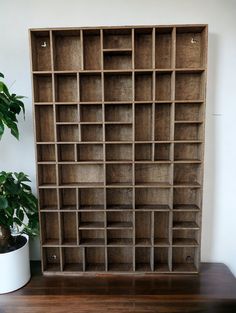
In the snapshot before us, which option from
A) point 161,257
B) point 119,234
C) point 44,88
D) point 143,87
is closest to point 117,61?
point 143,87

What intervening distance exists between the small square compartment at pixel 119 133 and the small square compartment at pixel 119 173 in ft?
0.74

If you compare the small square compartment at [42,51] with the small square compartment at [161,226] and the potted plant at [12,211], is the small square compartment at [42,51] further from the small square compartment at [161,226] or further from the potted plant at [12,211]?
the small square compartment at [161,226]

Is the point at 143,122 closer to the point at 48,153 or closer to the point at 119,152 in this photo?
the point at 119,152

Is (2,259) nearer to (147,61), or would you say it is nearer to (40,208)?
(40,208)

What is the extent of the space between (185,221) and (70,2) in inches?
79.3

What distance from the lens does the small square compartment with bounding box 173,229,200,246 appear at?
184 cm

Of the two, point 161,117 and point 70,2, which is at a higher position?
point 70,2

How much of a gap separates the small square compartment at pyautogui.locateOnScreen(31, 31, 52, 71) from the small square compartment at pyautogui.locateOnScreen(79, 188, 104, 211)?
3.42ft

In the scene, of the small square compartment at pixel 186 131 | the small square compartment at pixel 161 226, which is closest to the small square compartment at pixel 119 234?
the small square compartment at pixel 161 226

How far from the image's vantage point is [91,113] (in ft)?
5.99

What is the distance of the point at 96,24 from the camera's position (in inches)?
70.5

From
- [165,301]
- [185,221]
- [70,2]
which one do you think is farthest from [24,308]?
[70,2]

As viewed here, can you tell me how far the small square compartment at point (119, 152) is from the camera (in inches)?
72.7

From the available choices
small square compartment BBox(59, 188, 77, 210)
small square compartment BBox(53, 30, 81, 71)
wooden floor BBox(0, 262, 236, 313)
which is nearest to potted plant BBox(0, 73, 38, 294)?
wooden floor BBox(0, 262, 236, 313)
